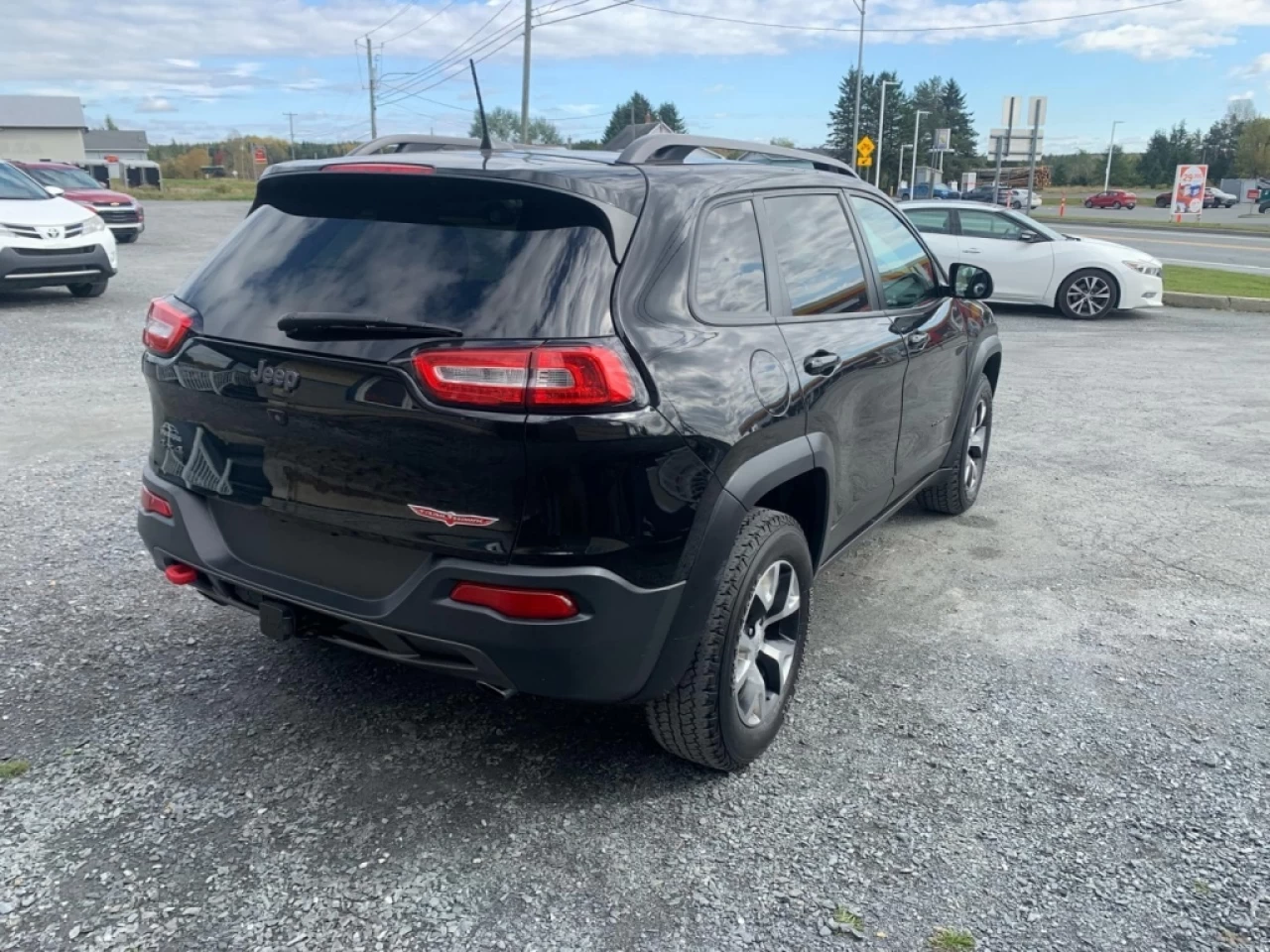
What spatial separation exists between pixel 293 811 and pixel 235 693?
78cm

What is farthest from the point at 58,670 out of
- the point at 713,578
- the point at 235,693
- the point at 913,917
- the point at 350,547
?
the point at 913,917

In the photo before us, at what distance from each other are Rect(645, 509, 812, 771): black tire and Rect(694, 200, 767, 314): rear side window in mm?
620

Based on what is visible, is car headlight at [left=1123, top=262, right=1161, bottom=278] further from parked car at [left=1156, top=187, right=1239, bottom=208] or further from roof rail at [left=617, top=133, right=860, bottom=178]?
parked car at [left=1156, top=187, right=1239, bottom=208]

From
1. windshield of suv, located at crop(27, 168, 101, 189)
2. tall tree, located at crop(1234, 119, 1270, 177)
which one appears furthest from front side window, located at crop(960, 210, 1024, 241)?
tall tree, located at crop(1234, 119, 1270, 177)

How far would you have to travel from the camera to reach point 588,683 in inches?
106

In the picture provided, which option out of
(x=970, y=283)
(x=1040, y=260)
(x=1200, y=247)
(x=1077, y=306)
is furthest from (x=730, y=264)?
(x=1200, y=247)

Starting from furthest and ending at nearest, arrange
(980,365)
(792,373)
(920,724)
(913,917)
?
1. (980,365)
2. (920,724)
3. (792,373)
4. (913,917)

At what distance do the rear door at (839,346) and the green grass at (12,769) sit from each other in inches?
98.7

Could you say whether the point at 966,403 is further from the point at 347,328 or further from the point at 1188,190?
the point at 1188,190

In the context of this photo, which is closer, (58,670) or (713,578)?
(713,578)

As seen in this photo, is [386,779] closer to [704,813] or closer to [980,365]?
[704,813]

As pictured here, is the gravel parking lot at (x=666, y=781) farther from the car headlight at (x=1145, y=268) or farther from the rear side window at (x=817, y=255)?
the car headlight at (x=1145, y=268)

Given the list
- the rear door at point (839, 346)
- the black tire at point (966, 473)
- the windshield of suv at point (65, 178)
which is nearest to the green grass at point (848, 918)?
the rear door at point (839, 346)

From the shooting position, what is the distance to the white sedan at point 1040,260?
13.9 metres
